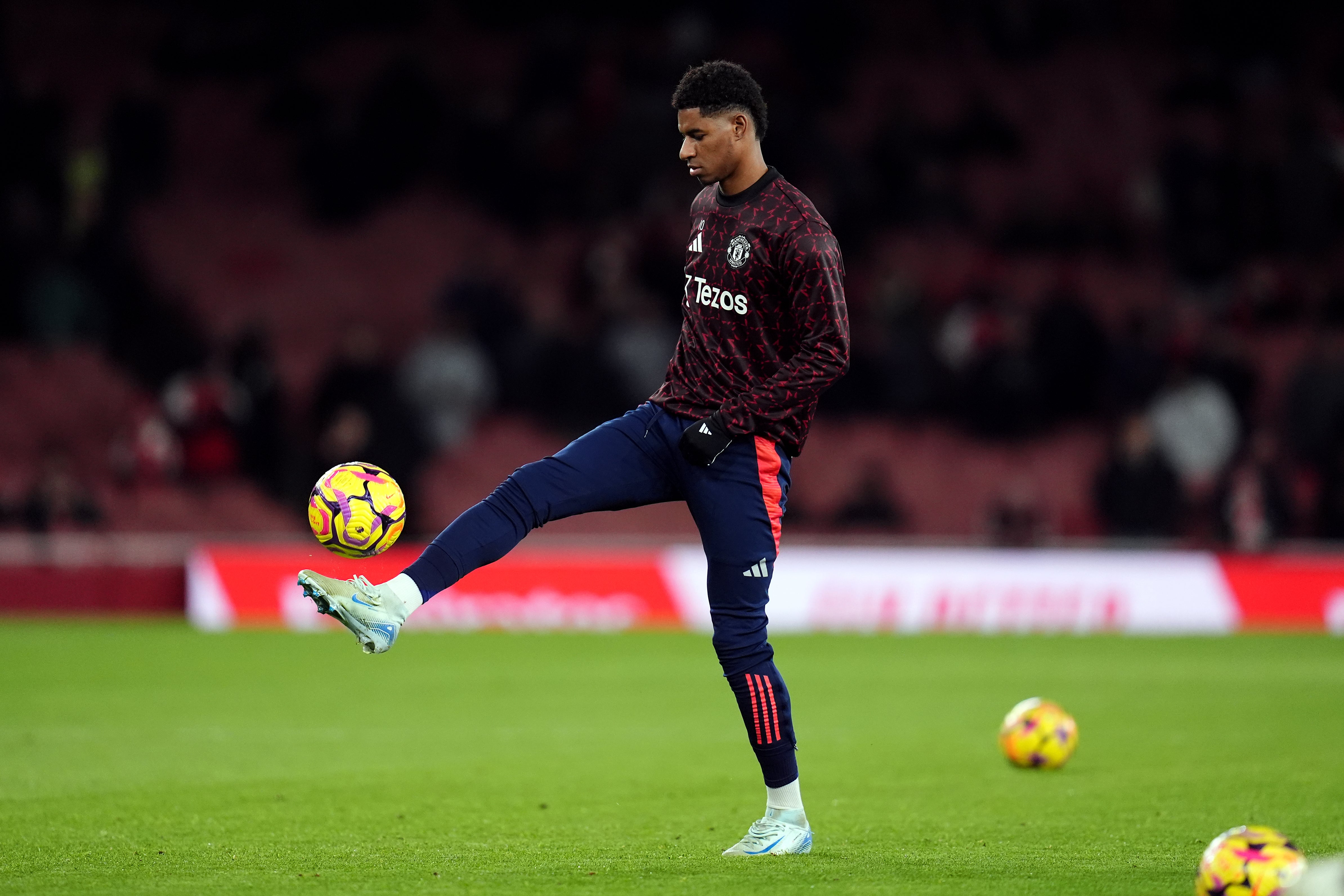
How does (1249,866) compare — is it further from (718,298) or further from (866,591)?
(866,591)

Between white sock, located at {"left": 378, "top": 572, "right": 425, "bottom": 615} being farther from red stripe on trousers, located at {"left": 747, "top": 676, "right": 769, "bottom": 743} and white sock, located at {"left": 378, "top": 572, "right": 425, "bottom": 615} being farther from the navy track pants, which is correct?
red stripe on trousers, located at {"left": 747, "top": 676, "right": 769, "bottom": 743}

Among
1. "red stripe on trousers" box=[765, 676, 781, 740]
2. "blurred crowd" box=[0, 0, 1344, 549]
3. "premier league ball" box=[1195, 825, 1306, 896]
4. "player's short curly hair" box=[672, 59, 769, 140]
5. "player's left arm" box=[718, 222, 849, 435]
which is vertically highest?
"blurred crowd" box=[0, 0, 1344, 549]

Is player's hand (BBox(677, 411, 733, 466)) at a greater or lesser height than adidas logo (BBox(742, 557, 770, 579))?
greater

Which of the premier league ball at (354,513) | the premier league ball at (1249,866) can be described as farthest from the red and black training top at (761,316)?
the premier league ball at (1249,866)

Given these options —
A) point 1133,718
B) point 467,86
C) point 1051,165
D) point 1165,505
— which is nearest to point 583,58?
point 467,86

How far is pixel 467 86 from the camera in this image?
23.3 metres

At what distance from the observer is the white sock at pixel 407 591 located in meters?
5.50

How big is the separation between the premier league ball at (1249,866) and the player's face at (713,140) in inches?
106

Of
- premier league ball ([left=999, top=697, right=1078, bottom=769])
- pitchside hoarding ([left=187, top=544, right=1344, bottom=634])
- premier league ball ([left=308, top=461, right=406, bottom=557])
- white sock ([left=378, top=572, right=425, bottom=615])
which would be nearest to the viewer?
white sock ([left=378, top=572, right=425, bottom=615])

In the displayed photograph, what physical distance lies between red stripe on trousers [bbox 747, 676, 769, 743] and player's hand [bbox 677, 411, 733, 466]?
2.58 feet

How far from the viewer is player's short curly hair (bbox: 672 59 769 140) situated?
5.92m

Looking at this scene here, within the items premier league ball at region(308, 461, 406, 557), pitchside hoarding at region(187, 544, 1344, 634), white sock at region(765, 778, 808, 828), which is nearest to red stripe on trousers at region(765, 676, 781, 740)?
white sock at region(765, 778, 808, 828)

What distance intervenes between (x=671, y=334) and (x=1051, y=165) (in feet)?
22.1

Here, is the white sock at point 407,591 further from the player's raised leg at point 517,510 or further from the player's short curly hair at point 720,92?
the player's short curly hair at point 720,92
